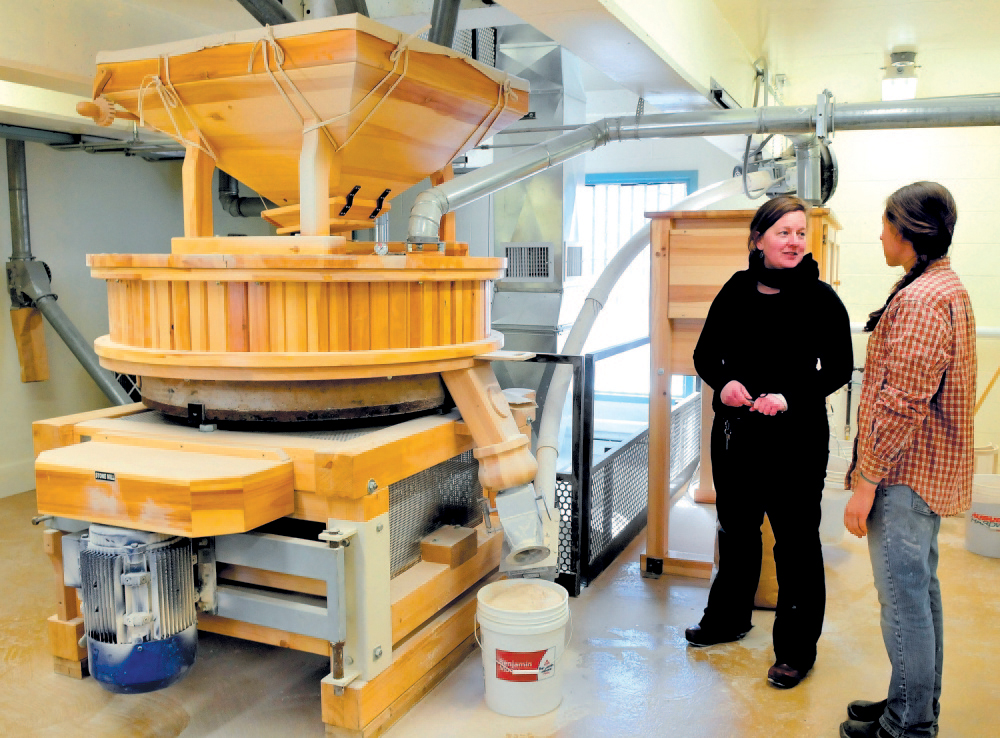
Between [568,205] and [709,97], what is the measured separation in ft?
3.00

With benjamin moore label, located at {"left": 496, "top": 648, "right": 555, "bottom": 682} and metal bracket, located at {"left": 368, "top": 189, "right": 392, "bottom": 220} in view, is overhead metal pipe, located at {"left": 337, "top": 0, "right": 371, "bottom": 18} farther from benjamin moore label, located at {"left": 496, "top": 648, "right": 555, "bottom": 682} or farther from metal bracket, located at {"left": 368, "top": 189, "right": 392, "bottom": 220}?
Result: benjamin moore label, located at {"left": 496, "top": 648, "right": 555, "bottom": 682}

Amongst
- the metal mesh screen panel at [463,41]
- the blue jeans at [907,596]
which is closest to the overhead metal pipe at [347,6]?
the metal mesh screen panel at [463,41]

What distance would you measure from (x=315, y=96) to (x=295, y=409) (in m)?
0.88

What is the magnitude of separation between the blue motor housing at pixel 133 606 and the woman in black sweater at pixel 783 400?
163cm

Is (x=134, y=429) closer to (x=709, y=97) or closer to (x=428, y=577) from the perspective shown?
(x=428, y=577)

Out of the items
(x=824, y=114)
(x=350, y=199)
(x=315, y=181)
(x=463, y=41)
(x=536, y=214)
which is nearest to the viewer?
(x=315, y=181)

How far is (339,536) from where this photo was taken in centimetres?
209

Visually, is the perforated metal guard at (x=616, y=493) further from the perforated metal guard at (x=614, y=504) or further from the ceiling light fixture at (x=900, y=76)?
the ceiling light fixture at (x=900, y=76)

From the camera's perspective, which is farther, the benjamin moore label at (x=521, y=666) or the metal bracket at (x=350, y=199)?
the metal bracket at (x=350, y=199)

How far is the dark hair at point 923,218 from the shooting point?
6.55 ft

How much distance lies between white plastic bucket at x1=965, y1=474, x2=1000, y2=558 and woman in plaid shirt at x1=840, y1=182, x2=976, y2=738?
1.86 meters

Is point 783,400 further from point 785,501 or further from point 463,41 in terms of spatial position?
point 463,41

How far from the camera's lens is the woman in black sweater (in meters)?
2.43

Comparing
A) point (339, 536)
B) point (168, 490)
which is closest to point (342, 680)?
point (339, 536)
